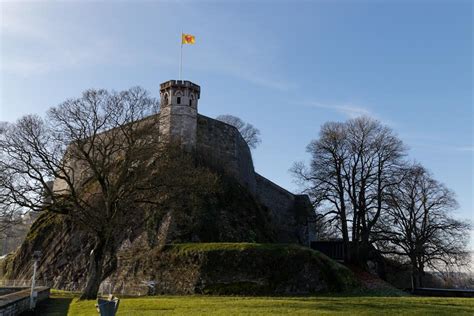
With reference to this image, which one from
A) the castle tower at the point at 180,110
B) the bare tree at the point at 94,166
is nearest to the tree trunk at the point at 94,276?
the bare tree at the point at 94,166

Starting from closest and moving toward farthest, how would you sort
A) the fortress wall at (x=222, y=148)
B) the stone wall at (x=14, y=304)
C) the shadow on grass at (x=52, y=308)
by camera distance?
the stone wall at (x=14, y=304) → the shadow on grass at (x=52, y=308) → the fortress wall at (x=222, y=148)

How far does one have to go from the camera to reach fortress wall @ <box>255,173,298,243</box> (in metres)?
41.6

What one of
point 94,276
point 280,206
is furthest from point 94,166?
point 280,206

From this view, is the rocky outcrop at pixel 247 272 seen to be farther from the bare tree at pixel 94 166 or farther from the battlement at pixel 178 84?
the battlement at pixel 178 84

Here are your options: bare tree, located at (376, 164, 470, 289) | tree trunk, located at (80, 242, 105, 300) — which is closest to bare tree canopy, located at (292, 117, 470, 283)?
bare tree, located at (376, 164, 470, 289)

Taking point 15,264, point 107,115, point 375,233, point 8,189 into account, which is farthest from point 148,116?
point 15,264

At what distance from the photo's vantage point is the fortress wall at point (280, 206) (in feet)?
136

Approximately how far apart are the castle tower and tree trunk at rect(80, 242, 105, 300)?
14527 mm

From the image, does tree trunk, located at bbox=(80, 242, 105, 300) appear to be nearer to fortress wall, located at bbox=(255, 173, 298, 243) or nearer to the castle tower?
the castle tower

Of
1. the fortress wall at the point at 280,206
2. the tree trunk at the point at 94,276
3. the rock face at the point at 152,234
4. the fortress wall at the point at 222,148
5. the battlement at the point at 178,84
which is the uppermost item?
the battlement at the point at 178,84

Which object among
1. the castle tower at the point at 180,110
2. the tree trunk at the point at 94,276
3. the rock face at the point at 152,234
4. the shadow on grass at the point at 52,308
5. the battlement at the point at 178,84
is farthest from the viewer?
the battlement at the point at 178,84

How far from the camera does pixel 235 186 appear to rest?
3538 centimetres

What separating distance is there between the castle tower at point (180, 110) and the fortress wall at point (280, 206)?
9847mm

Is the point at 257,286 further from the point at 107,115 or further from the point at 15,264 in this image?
the point at 15,264
